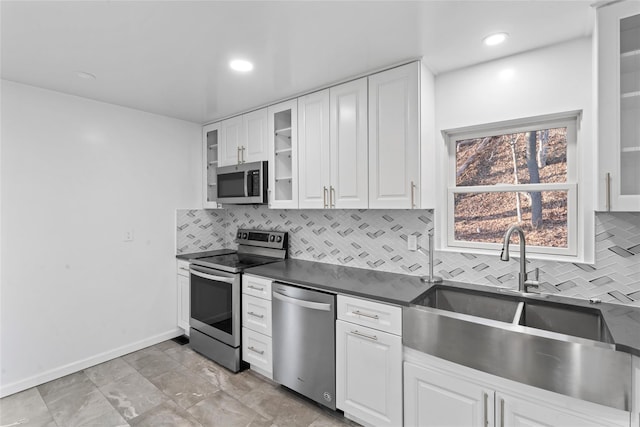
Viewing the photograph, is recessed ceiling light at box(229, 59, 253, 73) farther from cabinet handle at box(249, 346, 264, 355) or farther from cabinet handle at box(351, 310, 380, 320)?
cabinet handle at box(249, 346, 264, 355)

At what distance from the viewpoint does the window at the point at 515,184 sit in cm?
194

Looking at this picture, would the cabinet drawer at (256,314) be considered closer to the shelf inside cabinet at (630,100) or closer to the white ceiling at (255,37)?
the white ceiling at (255,37)

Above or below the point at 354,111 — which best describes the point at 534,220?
below

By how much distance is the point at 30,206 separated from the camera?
244 cm

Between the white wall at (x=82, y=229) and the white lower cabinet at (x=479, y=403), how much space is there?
2627 mm

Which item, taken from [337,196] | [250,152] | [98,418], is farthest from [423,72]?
[98,418]

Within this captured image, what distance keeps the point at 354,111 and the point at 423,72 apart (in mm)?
520

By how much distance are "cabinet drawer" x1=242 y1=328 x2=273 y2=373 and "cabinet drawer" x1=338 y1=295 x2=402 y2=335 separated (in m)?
0.81

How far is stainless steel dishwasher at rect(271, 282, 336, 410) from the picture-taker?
81.0 inches

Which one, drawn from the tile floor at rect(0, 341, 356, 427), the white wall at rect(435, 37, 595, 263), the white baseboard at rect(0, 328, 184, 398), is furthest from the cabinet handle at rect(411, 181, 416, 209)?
the white baseboard at rect(0, 328, 184, 398)

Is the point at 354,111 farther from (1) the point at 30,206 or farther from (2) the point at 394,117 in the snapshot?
(1) the point at 30,206

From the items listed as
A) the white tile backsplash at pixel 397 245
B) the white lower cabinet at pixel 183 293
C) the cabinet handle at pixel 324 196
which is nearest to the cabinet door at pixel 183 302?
the white lower cabinet at pixel 183 293

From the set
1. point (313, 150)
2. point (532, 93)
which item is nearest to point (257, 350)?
point (313, 150)

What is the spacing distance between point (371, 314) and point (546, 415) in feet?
2.92
